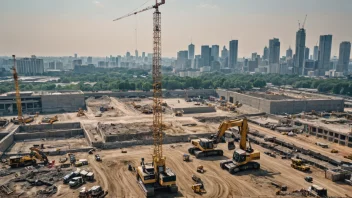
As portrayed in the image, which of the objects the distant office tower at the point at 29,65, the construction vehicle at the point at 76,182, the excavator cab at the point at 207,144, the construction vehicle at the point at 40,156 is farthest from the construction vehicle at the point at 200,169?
the distant office tower at the point at 29,65

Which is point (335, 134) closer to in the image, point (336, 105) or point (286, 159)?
point (286, 159)

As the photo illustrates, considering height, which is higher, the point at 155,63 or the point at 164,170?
the point at 155,63

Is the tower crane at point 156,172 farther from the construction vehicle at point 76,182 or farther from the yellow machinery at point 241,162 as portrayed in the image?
the yellow machinery at point 241,162

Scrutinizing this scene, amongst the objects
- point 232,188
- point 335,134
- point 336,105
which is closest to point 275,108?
point 336,105

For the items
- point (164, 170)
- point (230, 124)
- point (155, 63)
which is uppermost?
point (155, 63)

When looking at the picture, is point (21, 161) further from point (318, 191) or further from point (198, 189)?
point (318, 191)

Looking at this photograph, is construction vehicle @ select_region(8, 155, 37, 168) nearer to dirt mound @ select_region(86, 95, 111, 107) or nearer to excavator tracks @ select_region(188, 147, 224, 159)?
excavator tracks @ select_region(188, 147, 224, 159)

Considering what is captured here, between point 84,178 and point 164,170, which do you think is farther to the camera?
point 84,178
